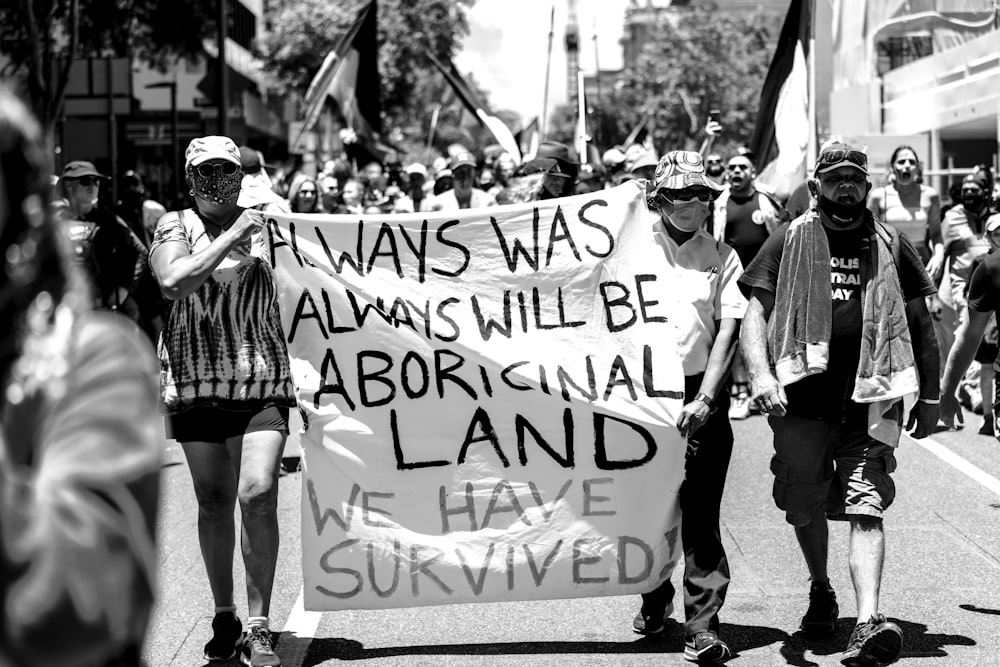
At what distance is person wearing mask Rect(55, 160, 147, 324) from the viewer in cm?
1098

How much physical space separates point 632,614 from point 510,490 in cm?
97

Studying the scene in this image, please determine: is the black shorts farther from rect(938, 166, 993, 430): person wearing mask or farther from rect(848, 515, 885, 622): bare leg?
rect(938, 166, 993, 430): person wearing mask

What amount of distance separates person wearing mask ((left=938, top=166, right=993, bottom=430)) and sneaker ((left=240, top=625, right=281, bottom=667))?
759 cm

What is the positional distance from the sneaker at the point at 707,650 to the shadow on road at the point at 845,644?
0.97ft

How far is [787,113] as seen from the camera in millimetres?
12484

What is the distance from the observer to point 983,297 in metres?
6.27

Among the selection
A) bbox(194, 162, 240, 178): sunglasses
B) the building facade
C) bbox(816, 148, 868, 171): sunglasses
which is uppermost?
the building facade

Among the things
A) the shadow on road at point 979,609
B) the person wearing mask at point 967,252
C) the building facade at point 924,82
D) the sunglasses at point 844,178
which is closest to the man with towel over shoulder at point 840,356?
the sunglasses at point 844,178

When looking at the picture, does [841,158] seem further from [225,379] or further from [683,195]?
[225,379]

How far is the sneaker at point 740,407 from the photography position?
1186 cm

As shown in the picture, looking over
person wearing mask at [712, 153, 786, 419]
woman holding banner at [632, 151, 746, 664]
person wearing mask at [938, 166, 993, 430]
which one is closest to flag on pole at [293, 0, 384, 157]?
person wearing mask at [712, 153, 786, 419]

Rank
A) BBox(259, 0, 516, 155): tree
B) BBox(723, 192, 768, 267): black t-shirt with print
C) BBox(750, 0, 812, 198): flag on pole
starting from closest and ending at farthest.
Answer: BBox(723, 192, 768, 267): black t-shirt with print
BBox(750, 0, 812, 198): flag on pole
BBox(259, 0, 516, 155): tree

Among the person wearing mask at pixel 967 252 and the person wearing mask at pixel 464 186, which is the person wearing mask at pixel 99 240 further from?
the person wearing mask at pixel 967 252

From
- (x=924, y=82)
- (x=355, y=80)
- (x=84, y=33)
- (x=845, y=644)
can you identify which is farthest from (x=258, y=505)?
(x=924, y=82)
